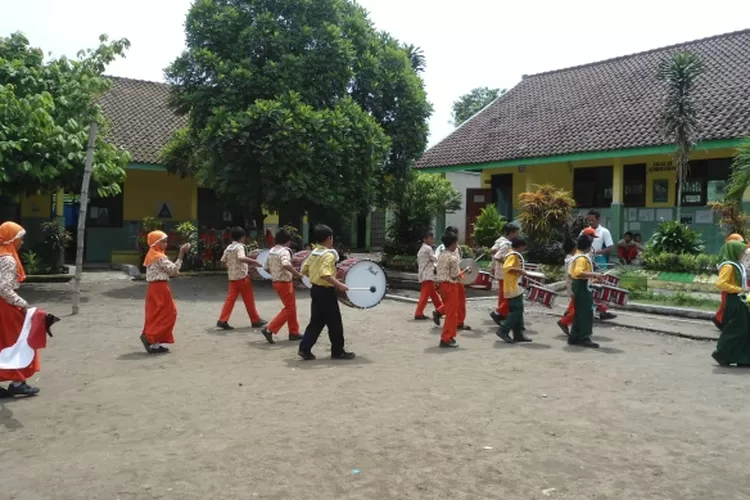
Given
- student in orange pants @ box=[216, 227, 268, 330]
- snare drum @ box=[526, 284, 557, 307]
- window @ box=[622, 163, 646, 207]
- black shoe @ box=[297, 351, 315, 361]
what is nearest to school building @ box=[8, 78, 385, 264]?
window @ box=[622, 163, 646, 207]

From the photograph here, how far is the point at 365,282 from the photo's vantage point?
9156 millimetres

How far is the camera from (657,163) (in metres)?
19.7

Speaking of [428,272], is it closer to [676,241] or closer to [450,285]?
[450,285]

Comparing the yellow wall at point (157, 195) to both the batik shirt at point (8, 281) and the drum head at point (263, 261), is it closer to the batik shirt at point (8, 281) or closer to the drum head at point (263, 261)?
the drum head at point (263, 261)

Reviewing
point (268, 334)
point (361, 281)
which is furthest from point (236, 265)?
point (361, 281)

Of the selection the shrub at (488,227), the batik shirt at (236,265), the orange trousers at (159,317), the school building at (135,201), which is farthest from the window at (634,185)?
the orange trousers at (159,317)

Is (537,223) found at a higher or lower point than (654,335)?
higher

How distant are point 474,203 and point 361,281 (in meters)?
15.6

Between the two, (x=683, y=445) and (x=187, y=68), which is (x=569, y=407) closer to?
(x=683, y=445)

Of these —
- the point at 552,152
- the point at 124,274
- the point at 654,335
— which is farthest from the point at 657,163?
the point at 124,274

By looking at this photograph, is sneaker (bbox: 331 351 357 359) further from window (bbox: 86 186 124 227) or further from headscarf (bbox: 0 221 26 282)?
window (bbox: 86 186 124 227)

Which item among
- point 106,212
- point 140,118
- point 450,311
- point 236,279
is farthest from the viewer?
point 140,118

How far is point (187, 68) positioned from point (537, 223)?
938 cm

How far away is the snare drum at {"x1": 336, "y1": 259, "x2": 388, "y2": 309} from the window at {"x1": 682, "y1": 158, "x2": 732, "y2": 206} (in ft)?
41.2
